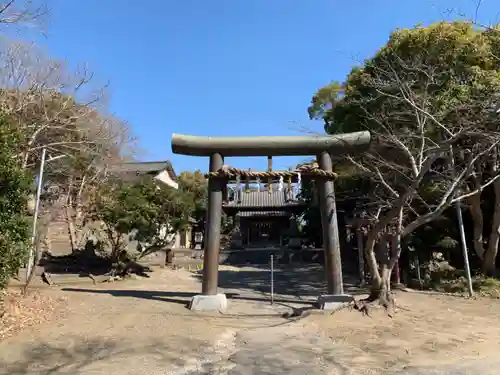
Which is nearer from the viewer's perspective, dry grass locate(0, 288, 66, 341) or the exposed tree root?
dry grass locate(0, 288, 66, 341)

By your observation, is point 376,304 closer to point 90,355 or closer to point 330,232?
point 330,232

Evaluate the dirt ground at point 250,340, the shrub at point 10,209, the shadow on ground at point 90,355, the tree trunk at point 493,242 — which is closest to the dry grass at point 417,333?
the dirt ground at point 250,340

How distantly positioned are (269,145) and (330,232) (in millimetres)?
2593

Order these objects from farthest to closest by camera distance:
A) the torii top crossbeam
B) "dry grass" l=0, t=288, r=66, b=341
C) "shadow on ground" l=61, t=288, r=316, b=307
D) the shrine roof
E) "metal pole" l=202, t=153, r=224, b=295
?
the shrine roof → "shadow on ground" l=61, t=288, r=316, b=307 → the torii top crossbeam → "metal pole" l=202, t=153, r=224, b=295 → "dry grass" l=0, t=288, r=66, b=341

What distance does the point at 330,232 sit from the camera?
8.98 metres

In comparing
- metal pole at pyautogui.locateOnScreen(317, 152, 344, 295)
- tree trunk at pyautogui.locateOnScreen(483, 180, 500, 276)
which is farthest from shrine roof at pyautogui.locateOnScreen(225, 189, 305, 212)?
metal pole at pyautogui.locateOnScreen(317, 152, 344, 295)

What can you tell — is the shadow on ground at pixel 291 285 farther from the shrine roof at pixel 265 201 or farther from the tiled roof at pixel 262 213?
the tiled roof at pixel 262 213

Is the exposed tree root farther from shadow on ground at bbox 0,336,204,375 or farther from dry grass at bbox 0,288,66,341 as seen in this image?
dry grass at bbox 0,288,66,341

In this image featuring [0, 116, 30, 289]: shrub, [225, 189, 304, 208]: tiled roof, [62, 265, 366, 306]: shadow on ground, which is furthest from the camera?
[225, 189, 304, 208]: tiled roof

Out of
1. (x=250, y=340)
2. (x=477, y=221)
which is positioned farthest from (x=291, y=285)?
(x=250, y=340)

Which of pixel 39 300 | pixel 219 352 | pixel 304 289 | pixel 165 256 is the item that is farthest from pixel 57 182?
pixel 219 352

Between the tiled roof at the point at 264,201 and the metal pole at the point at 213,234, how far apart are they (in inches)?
895

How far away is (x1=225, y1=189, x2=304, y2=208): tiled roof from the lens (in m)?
32.5

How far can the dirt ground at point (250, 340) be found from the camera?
5.15 meters
